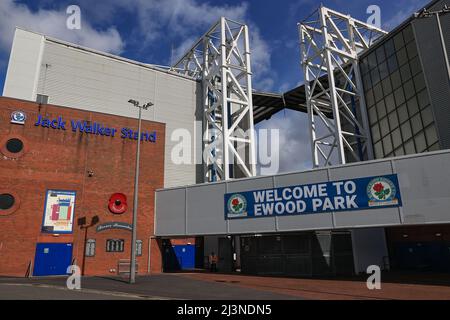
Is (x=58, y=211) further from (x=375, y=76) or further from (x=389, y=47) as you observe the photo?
(x=389, y=47)

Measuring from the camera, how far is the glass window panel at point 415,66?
2898 cm

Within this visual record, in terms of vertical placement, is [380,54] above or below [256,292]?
above

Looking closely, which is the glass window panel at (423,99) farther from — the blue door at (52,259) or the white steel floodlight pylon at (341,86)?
the blue door at (52,259)

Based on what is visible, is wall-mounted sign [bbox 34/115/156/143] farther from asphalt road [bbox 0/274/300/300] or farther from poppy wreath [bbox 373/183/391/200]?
poppy wreath [bbox 373/183/391/200]

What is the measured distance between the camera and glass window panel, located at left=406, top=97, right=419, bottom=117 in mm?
29070

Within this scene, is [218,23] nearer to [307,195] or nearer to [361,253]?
[307,195]

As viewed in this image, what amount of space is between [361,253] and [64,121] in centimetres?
2408

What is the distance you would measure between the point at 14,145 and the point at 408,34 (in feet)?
106

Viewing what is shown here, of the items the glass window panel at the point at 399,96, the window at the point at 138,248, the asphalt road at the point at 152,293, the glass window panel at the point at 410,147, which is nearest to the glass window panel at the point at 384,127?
the glass window panel at the point at 399,96

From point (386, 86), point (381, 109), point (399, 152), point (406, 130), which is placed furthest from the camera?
point (381, 109)

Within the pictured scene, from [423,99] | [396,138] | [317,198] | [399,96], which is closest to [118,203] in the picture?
[317,198]

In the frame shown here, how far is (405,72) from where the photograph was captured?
30.5m

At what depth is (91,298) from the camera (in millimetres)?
14438
